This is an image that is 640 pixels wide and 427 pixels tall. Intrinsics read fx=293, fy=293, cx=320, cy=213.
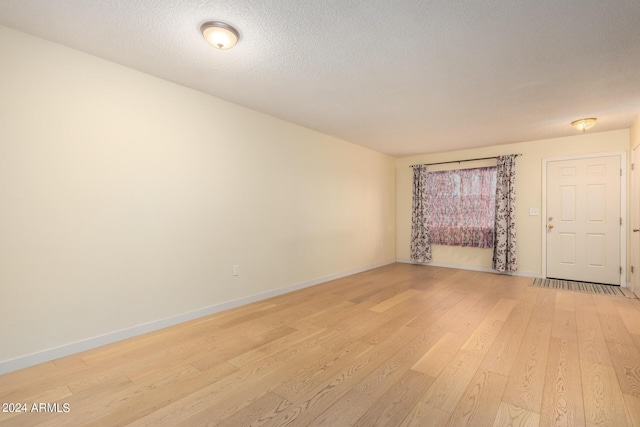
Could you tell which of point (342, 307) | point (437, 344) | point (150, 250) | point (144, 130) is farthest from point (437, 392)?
point (144, 130)

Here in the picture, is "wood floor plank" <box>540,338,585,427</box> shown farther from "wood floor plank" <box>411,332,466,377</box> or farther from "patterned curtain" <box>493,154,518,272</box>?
"patterned curtain" <box>493,154,518,272</box>

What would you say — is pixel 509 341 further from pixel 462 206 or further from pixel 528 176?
pixel 528 176

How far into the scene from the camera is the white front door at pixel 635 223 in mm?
3814

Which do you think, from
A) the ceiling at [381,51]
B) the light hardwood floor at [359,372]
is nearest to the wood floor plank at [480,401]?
the light hardwood floor at [359,372]

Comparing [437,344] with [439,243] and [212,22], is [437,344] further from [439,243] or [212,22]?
[439,243]

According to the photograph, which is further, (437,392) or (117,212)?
(117,212)

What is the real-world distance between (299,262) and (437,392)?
2722mm

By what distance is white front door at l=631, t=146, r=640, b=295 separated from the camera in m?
3.81

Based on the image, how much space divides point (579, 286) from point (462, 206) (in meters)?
2.13

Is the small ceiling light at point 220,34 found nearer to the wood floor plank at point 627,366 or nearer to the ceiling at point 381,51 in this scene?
the ceiling at point 381,51

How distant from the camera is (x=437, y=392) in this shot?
1.80m

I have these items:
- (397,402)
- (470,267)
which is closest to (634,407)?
(397,402)

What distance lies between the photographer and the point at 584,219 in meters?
4.65

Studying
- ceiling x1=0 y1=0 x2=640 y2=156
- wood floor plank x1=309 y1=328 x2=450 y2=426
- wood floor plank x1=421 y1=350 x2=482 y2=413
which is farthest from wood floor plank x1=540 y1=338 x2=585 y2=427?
ceiling x1=0 y1=0 x2=640 y2=156
